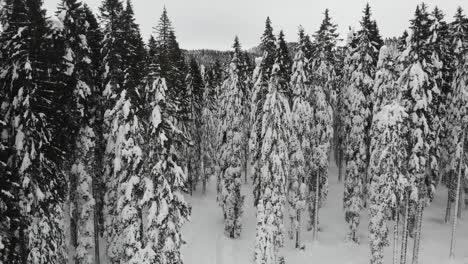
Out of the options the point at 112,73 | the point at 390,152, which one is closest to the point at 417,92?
the point at 390,152

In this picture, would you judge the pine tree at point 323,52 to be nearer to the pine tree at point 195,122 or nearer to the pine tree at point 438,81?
the pine tree at point 438,81

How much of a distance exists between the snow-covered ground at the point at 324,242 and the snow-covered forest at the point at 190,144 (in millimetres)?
181

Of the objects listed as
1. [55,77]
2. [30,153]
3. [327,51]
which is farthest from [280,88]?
[30,153]

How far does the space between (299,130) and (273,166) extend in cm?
649

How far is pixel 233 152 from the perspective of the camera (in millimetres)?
34312

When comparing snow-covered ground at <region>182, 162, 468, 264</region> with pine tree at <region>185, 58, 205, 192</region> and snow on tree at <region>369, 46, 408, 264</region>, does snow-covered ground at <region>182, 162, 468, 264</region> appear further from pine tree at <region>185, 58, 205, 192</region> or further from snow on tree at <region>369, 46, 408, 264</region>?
snow on tree at <region>369, 46, 408, 264</region>

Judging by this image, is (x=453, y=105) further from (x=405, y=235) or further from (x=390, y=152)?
(x=405, y=235)

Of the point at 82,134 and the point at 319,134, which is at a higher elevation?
the point at 82,134

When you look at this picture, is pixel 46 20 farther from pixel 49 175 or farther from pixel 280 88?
pixel 280 88

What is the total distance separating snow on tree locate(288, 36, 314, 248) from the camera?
3114 cm

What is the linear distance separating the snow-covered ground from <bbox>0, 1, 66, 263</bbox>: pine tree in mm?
17033

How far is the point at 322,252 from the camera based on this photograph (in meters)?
33.1

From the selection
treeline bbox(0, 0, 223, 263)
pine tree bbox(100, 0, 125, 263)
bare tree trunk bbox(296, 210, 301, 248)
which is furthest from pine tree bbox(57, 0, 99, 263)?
bare tree trunk bbox(296, 210, 301, 248)

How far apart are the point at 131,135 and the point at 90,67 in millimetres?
5527
